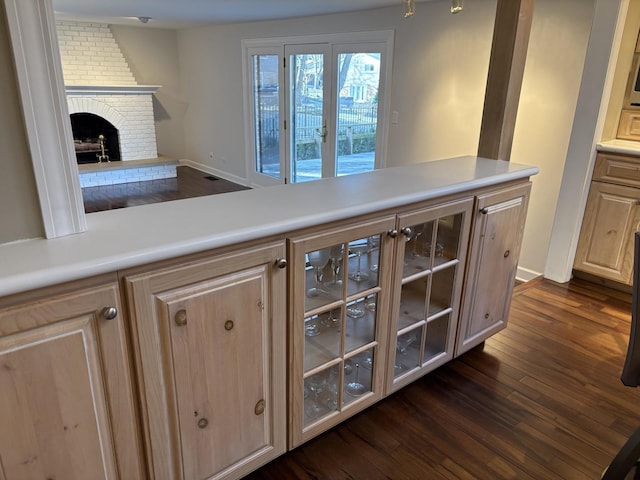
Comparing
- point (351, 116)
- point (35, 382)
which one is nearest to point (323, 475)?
point (35, 382)

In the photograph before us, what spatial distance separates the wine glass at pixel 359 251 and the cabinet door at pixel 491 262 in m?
0.65

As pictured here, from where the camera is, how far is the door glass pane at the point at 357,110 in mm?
4703

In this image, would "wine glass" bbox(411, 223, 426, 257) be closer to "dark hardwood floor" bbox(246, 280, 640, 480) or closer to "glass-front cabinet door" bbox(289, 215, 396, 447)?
"glass-front cabinet door" bbox(289, 215, 396, 447)

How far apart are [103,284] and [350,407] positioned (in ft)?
3.85

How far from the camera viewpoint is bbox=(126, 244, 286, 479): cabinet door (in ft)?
4.21

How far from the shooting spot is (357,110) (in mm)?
4961

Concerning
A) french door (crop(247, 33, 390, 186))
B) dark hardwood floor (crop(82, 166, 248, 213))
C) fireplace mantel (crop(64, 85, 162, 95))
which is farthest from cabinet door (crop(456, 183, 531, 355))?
fireplace mantel (crop(64, 85, 162, 95))

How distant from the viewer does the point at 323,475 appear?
178 cm

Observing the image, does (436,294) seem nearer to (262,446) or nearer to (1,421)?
(262,446)

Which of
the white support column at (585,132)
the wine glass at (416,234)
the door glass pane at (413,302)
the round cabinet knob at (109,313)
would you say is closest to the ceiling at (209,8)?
the white support column at (585,132)

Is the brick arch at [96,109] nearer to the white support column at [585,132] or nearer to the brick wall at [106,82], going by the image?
the brick wall at [106,82]

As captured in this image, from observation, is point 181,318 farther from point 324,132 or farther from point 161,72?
point 161,72

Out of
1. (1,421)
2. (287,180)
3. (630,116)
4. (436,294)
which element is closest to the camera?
(1,421)

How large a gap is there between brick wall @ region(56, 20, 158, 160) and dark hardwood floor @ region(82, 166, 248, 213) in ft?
2.31
